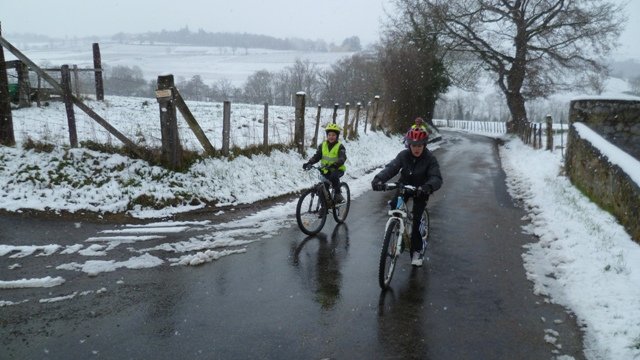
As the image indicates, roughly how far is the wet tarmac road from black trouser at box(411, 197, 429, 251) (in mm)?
366

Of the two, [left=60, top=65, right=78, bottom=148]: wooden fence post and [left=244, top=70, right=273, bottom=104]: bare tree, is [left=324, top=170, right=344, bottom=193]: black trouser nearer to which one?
[left=60, top=65, right=78, bottom=148]: wooden fence post

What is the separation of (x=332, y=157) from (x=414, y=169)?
2.33 metres

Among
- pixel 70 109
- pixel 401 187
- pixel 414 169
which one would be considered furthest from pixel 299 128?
pixel 401 187

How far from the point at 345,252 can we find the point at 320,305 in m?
1.92

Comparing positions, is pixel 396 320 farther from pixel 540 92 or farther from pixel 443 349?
pixel 540 92

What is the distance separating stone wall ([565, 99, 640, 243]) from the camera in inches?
282

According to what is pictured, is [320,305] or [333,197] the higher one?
[333,197]

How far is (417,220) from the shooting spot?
241 inches

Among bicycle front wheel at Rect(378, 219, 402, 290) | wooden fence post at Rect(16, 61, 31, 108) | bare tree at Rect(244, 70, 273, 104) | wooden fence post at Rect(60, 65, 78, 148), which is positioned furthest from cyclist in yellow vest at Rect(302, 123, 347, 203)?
bare tree at Rect(244, 70, 273, 104)

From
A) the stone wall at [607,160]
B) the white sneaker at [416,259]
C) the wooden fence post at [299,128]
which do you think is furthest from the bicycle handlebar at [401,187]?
the wooden fence post at [299,128]

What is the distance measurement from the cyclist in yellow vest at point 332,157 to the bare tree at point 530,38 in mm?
27463

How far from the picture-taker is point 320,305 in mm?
5055

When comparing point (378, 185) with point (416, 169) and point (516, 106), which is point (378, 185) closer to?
point (416, 169)

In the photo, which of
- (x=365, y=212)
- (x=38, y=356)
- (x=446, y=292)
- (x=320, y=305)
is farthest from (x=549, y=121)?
(x=38, y=356)
